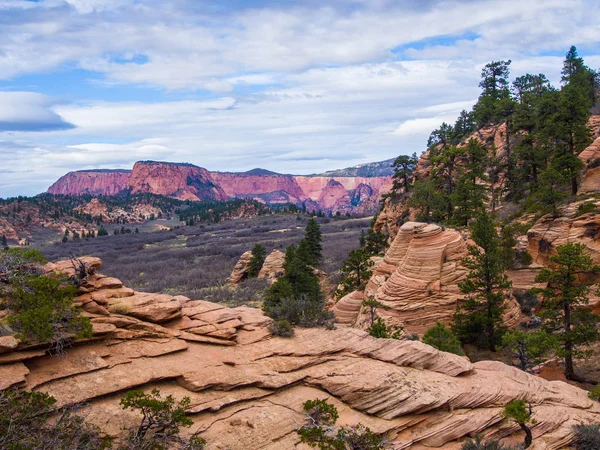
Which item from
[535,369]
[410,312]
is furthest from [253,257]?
[535,369]

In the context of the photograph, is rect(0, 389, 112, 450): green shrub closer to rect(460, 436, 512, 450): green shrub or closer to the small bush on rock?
the small bush on rock

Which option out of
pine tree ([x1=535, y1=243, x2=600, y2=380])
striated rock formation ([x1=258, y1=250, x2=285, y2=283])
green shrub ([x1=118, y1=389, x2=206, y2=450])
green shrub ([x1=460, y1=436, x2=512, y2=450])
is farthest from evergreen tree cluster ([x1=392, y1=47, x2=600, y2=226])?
green shrub ([x1=118, y1=389, x2=206, y2=450])

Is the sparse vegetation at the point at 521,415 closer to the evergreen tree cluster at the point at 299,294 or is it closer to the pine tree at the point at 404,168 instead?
the evergreen tree cluster at the point at 299,294

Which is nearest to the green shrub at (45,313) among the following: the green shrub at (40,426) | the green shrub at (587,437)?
the green shrub at (40,426)

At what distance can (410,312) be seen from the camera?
22.0 metres

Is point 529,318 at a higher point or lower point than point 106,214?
lower

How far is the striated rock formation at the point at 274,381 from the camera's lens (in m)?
9.02

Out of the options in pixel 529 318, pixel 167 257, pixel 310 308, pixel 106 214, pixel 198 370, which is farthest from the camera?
pixel 106 214

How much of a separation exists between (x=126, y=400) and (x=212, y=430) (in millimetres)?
1917

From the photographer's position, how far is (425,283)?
22.4m

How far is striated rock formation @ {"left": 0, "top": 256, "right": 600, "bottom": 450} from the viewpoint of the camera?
9016 mm

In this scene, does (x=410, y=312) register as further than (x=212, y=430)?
Yes

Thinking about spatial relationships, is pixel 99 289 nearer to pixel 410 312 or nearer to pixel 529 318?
pixel 410 312

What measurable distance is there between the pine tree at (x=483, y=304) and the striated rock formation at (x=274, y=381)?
7.28 m
